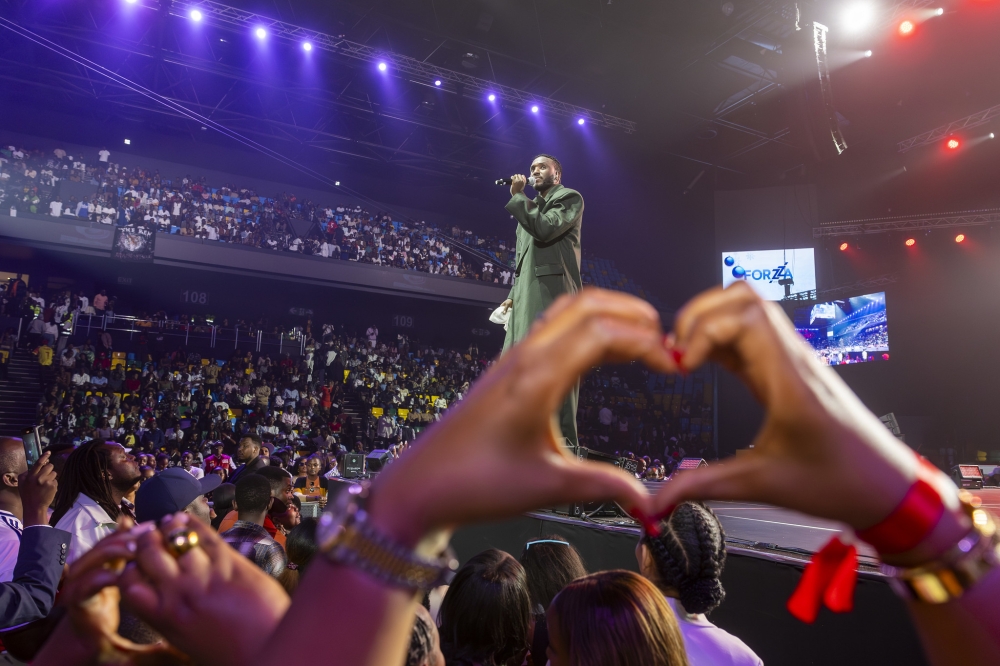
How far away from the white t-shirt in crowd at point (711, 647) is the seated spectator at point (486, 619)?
50 cm

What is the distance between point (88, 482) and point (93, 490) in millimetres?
50

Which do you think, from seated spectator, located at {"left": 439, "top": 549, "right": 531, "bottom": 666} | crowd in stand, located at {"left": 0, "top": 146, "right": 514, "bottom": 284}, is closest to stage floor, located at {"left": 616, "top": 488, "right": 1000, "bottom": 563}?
seated spectator, located at {"left": 439, "top": 549, "right": 531, "bottom": 666}

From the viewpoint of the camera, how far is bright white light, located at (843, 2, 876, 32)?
35.8ft

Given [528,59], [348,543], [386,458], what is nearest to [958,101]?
[528,59]

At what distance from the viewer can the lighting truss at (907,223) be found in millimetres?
14117

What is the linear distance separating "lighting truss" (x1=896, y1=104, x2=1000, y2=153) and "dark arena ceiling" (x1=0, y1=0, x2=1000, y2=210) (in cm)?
25

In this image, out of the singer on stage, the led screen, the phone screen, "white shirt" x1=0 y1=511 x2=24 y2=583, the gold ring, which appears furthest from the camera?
the led screen

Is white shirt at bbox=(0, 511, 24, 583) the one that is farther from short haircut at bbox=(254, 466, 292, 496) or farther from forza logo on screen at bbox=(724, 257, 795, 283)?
forza logo on screen at bbox=(724, 257, 795, 283)

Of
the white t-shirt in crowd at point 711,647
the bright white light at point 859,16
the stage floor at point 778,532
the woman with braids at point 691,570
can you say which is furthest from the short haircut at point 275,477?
the bright white light at point 859,16

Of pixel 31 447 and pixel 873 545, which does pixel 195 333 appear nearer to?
pixel 31 447

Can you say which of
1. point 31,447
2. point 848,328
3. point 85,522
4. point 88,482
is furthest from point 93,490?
point 848,328

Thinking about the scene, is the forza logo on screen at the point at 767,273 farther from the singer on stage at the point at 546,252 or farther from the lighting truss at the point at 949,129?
the singer on stage at the point at 546,252

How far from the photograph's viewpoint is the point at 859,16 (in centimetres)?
1116

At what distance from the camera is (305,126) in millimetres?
17016
